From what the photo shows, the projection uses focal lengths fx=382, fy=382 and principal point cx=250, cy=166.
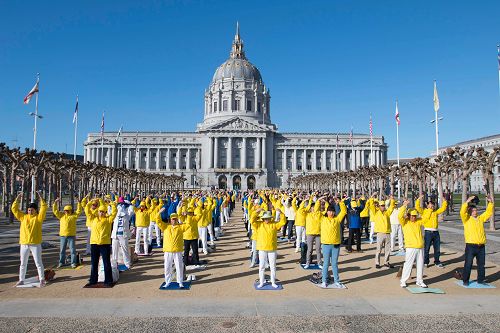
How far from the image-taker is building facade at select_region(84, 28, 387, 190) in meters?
110

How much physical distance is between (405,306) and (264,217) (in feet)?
12.5

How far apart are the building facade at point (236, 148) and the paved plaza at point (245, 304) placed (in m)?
95.6

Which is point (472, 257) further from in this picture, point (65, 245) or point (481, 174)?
point (481, 174)

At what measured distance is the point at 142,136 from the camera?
384ft

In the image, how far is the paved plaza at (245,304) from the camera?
7117 mm

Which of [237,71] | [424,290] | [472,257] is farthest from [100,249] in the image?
[237,71]

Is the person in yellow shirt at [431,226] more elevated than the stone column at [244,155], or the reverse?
the stone column at [244,155]

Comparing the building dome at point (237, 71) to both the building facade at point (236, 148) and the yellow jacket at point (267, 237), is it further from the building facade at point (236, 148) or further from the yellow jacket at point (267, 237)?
the yellow jacket at point (267, 237)

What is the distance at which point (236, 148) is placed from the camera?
11262cm

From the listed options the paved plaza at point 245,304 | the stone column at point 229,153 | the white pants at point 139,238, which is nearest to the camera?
the paved plaza at point 245,304

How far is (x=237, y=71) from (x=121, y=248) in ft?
391

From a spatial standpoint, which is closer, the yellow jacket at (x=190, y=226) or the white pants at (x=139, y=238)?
the yellow jacket at (x=190, y=226)

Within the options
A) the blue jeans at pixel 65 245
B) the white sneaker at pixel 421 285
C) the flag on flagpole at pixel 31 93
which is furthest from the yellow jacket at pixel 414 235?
the flag on flagpole at pixel 31 93

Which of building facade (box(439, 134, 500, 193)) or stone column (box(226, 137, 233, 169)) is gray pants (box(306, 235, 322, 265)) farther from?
building facade (box(439, 134, 500, 193))
